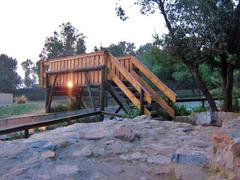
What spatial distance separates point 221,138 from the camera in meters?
2.80

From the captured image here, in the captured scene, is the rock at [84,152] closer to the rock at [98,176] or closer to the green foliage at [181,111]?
the rock at [98,176]

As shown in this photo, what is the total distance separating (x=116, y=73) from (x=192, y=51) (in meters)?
2.75

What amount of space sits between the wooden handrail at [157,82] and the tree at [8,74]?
2502 centimetres

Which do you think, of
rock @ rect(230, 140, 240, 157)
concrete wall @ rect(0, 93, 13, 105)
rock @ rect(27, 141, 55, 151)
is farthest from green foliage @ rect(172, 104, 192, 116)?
concrete wall @ rect(0, 93, 13, 105)

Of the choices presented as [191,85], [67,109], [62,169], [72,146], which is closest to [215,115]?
[72,146]

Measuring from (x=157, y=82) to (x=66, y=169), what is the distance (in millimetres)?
5026

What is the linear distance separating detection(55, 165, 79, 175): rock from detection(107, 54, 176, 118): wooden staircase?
4.24 meters

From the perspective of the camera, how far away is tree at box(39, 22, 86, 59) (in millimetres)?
31692

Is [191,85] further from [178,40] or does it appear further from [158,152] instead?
[158,152]

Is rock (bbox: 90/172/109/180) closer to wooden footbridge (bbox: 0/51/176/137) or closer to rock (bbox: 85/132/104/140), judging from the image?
rock (bbox: 85/132/104/140)

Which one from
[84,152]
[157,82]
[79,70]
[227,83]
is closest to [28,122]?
[79,70]

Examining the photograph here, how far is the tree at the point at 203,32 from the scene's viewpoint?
240 inches

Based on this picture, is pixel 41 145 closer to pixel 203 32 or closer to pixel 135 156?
pixel 135 156

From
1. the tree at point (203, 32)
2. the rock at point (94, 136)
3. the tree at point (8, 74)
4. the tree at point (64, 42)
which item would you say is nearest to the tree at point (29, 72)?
the tree at point (8, 74)
